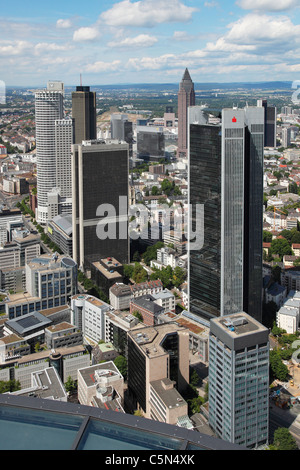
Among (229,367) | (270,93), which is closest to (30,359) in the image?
(229,367)

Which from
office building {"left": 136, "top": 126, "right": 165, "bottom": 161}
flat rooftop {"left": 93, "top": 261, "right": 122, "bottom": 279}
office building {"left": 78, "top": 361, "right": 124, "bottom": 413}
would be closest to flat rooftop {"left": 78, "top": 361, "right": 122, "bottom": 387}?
office building {"left": 78, "top": 361, "right": 124, "bottom": 413}

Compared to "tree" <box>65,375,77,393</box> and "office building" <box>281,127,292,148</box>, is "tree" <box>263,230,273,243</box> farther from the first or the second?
"office building" <box>281,127,292,148</box>

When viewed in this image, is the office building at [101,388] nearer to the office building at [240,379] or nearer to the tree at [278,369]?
the office building at [240,379]

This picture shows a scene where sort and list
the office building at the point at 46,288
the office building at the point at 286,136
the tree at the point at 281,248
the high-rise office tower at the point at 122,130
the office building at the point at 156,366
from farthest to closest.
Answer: the office building at the point at 286,136 → the high-rise office tower at the point at 122,130 → the tree at the point at 281,248 → the office building at the point at 46,288 → the office building at the point at 156,366

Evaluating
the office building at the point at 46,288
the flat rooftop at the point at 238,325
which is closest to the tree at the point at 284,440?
the flat rooftop at the point at 238,325

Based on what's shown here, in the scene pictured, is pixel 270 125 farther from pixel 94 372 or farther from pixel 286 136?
pixel 94 372

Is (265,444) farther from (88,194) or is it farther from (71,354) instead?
(88,194)
